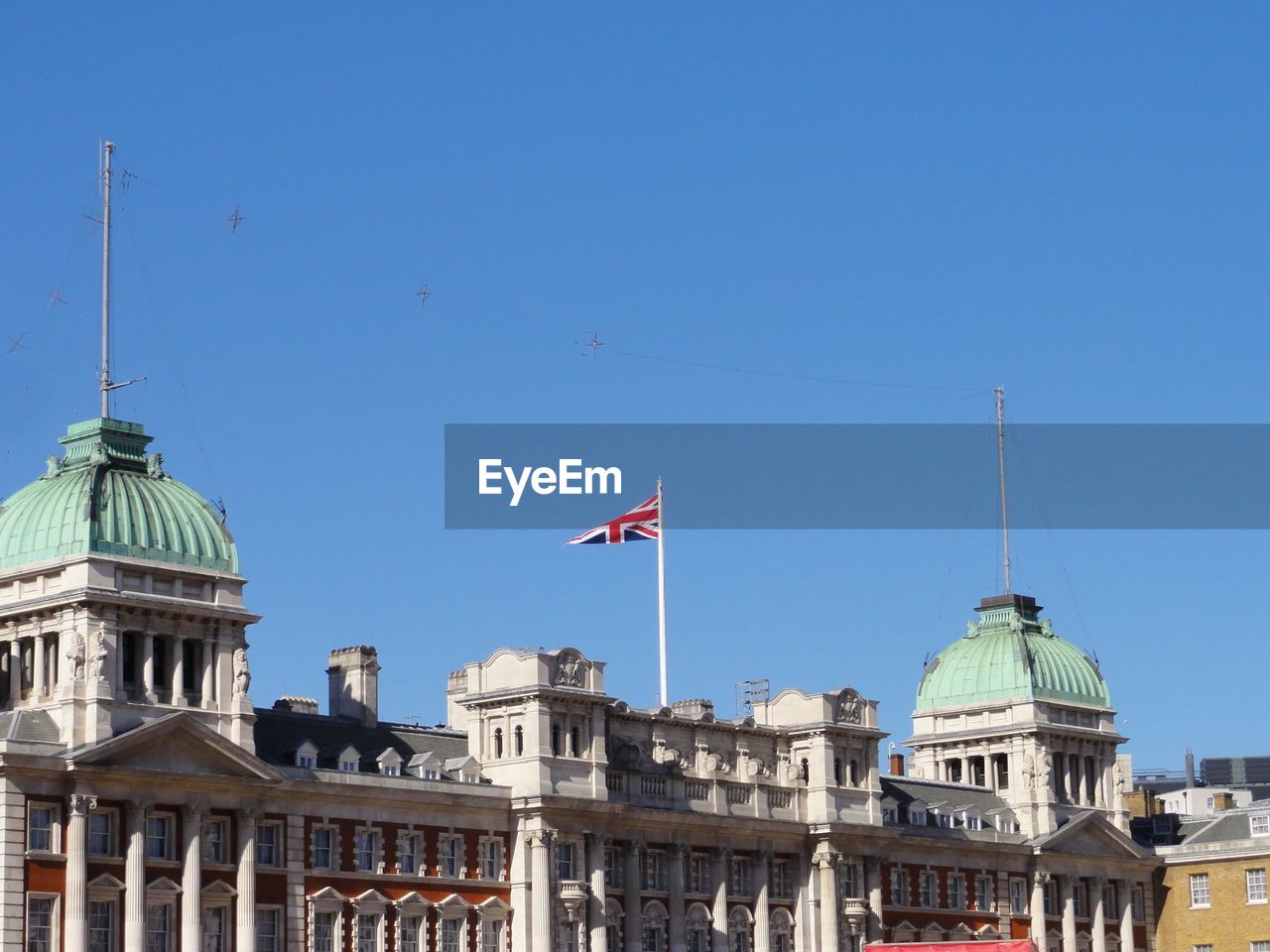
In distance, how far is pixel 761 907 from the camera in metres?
122

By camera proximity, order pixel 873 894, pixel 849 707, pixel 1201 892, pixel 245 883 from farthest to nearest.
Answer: pixel 1201 892
pixel 873 894
pixel 849 707
pixel 245 883

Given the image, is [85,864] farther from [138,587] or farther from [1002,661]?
[1002,661]

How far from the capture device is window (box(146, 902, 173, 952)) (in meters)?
97.8

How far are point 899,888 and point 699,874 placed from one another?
1465 centimetres

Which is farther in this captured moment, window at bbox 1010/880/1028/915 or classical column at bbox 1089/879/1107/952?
classical column at bbox 1089/879/1107/952

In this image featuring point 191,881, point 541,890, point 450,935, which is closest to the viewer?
point 191,881

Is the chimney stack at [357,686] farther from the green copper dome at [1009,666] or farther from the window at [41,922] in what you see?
the green copper dome at [1009,666]

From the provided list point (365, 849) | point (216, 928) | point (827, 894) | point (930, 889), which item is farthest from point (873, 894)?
point (216, 928)

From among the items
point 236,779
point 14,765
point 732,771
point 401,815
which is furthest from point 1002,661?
point 14,765

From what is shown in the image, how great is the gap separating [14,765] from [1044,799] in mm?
63744

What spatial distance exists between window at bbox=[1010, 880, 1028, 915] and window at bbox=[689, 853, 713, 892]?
23.9 metres

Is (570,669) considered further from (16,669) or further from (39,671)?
(16,669)

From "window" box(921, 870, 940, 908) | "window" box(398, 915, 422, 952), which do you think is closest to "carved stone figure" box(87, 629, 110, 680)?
"window" box(398, 915, 422, 952)

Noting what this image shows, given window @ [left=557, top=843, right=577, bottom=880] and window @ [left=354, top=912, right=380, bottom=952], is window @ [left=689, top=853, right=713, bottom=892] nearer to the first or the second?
window @ [left=557, top=843, right=577, bottom=880]
